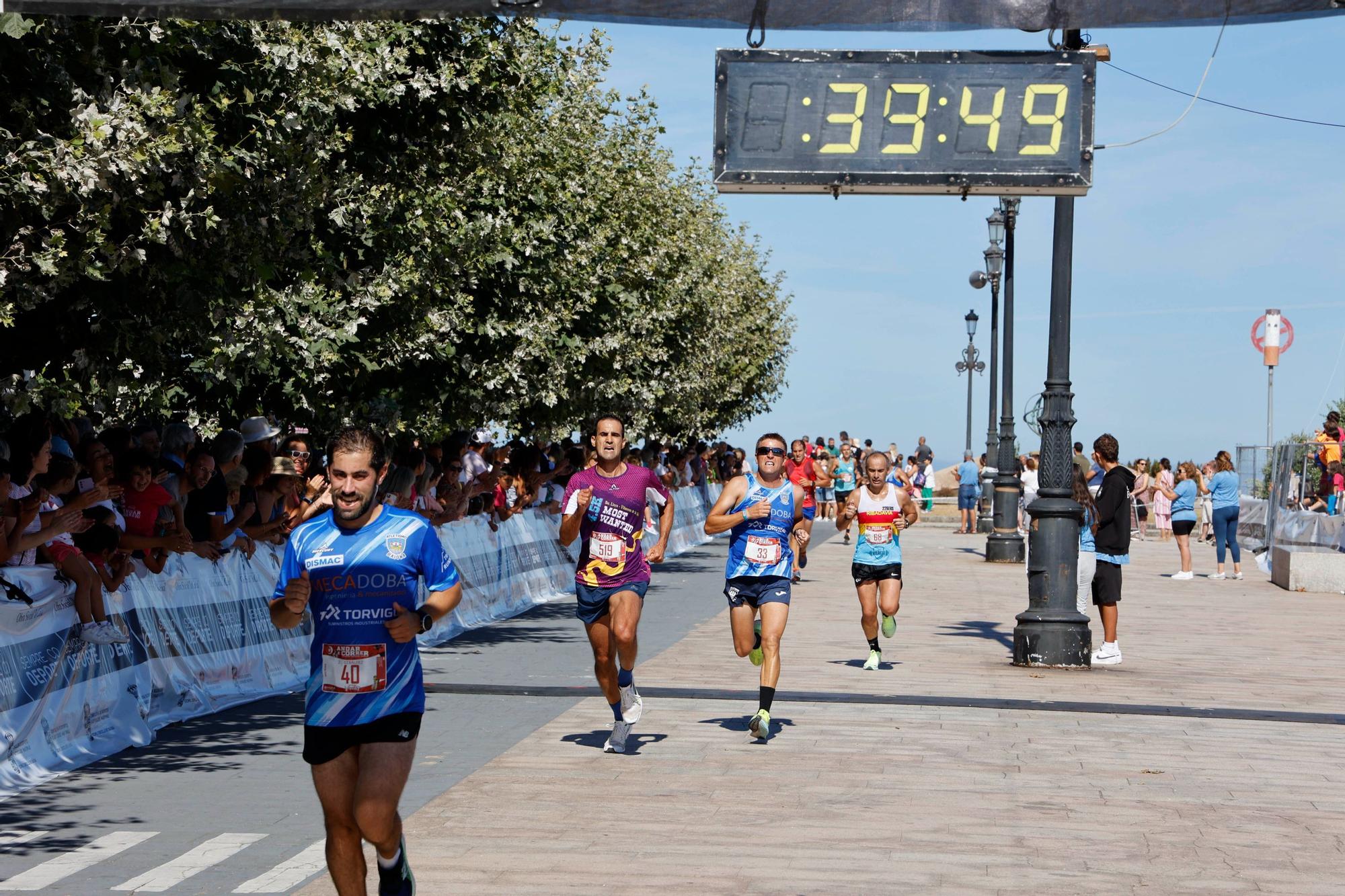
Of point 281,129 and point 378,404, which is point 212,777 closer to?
point 281,129

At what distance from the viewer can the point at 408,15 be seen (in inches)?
285

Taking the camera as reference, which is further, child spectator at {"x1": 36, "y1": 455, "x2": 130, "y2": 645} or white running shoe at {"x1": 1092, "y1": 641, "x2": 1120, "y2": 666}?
white running shoe at {"x1": 1092, "y1": 641, "x2": 1120, "y2": 666}

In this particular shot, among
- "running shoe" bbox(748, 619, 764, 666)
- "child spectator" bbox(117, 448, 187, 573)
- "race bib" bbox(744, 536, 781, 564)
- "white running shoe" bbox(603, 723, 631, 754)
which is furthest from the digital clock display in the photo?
"child spectator" bbox(117, 448, 187, 573)

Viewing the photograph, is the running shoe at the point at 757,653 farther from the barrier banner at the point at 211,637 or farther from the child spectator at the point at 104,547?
the child spectator at the point at 104,547

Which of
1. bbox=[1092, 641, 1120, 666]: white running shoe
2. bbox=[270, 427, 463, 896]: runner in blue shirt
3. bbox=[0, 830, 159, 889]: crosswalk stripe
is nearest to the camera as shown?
bbox=[270, 427, 463, 896]: runner in blue shirt

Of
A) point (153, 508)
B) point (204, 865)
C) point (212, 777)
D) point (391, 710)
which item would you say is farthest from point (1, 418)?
point (391, 710)

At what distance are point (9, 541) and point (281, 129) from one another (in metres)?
3.87

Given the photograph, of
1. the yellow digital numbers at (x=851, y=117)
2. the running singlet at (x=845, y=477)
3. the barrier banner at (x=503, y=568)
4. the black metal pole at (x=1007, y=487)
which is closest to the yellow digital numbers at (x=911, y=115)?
the yellow digital numbers at (x=851, y=117)

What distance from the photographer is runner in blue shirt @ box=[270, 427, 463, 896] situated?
5723 millimetres

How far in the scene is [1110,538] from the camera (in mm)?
15398

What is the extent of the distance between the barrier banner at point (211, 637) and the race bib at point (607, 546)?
196 cm

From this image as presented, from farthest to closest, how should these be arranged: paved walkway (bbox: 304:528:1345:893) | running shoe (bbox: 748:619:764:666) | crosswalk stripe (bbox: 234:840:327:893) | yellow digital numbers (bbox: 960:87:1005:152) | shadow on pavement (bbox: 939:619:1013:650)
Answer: shadow on pavement (bbox: 939:619:1013:650)
running shoe (bbox: 748:619:764:666)
yellow digital numbers (bbox: 960:87:1005:152)
paved walkway (bbox: 304:528:1345:893)
crosswalk stripe (bbox: 234:840:327:893)

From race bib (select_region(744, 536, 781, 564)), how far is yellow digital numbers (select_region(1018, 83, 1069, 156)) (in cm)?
362

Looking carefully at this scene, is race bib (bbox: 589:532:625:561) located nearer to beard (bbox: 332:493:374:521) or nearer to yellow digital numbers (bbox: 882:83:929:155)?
yellow digital numbers (bbox: 882:83:929:155)
